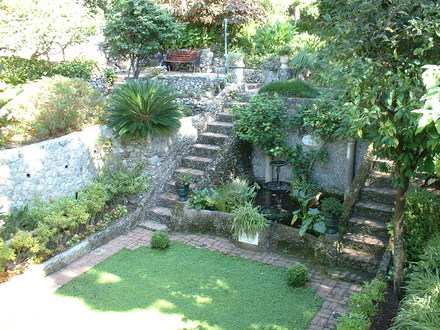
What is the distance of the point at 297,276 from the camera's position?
21.4 ft

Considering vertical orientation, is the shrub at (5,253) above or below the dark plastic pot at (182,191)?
below

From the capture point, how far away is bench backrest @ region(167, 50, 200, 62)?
14.4 meters

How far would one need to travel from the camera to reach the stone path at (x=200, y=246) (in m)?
6.13

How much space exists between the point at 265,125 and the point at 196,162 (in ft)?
5.48

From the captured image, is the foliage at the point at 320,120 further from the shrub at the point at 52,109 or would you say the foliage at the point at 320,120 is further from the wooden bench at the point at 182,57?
the wooden bench at the point at 182,57

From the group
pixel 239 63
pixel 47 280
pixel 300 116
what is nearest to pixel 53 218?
pixel 47 280

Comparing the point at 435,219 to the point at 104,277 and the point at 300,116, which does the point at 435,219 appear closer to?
the point at 300,116

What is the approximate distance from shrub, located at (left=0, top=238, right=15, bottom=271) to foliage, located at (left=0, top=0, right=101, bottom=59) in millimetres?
5960

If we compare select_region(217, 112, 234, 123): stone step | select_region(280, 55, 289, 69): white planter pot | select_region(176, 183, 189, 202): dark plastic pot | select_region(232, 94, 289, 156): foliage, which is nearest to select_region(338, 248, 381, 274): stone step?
select_region(232, 94, 289, 156): foliage

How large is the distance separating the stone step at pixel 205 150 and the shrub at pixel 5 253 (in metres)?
4.43

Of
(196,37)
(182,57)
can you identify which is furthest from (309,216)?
(196,37)

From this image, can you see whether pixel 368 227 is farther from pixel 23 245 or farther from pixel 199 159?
pixel 23 245

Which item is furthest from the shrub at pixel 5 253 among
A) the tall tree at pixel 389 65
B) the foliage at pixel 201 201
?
the tall tree at pixel 389 65

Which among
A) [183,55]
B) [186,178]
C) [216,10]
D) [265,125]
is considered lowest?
[186,178]
